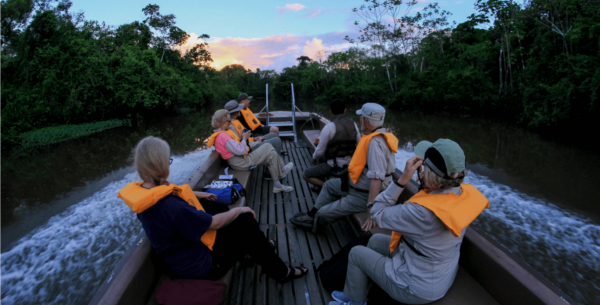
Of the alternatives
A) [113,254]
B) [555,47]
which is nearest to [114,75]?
[113,254]

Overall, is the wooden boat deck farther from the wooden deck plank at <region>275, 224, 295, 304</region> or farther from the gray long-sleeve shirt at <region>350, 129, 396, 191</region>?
the gray long-sleeve shirt at <region>350, 129, 396, 191</region>

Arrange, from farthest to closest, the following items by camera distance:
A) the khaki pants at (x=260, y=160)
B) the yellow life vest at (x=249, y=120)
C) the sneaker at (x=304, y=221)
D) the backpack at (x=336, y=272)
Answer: the yellow life vest at (x=249, y=120), the khaki pants at (x=260, y=160), the sneaker at (x=304, y=221), the backpack at (x=336, y=272)

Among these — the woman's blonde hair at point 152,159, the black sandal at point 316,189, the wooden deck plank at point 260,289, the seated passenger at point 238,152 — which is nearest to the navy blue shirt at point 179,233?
the woman's blonde hair at point 152,159

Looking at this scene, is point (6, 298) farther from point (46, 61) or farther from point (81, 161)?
point (46, 61)

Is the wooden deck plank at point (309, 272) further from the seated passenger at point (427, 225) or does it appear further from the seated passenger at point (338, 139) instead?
the seated passenger at point (338, 139)

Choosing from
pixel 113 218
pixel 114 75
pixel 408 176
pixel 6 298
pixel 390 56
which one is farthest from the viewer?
pixel 390 56

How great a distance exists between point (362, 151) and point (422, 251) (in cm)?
103

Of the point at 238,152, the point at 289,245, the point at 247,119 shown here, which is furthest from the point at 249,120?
the point at 289,245

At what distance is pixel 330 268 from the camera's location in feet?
6.79

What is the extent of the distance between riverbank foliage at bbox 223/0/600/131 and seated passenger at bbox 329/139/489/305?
31.4ft

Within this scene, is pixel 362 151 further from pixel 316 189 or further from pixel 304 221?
pixel 316 189

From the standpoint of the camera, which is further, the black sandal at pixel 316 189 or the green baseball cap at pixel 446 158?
the black sandal at pixel 316 189

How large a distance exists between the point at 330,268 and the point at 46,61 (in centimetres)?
1934

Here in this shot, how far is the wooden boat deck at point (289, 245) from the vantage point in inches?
81.5
